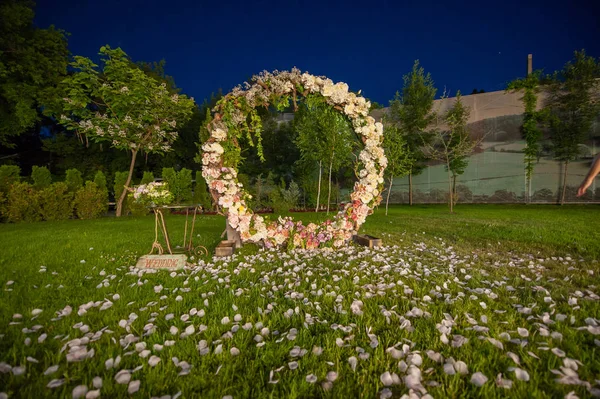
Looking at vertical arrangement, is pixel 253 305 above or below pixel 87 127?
below

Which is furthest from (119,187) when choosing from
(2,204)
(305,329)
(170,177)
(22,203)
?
(305,329)

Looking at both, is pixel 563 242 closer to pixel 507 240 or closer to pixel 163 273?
pixel 507 240

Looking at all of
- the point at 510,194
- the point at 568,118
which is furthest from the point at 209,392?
the point at 568,118

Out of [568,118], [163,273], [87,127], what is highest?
[568,118]

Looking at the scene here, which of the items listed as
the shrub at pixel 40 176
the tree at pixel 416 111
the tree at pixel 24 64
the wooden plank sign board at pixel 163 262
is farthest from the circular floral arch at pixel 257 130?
the tree at pixel 416 111

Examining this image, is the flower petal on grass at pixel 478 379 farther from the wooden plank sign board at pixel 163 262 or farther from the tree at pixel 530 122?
the tree at pixel 530 122

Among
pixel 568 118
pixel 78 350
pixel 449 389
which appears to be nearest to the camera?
pixel 449 389

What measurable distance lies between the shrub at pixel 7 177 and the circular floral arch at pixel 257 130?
10463 millimetres

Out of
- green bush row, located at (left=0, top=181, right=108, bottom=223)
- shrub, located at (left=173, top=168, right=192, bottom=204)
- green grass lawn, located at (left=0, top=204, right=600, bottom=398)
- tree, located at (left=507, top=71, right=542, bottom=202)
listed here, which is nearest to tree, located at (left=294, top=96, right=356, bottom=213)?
shrub, located at (left=173, top=168, right=192, bottom=204)

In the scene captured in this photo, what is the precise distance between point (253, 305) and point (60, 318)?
1.60m

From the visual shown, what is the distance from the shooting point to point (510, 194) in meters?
18.0

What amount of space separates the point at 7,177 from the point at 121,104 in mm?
5056

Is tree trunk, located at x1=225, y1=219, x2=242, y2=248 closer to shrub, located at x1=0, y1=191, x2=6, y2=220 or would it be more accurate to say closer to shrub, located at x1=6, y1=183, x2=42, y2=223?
shrub, located at x1=6, y1=183, x2=42, y2=223

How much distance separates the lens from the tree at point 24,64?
43.7ft
